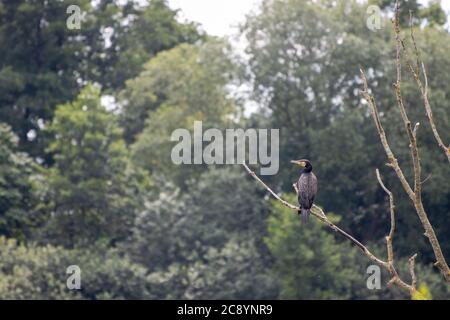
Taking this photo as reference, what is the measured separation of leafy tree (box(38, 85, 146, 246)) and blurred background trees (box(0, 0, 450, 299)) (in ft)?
0.16

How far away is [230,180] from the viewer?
41.6 m

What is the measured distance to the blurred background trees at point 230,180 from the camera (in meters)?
36.9

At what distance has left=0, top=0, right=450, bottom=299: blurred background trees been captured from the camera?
121 ft

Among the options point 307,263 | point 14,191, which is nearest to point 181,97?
point 14,191

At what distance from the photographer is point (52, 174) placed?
40531 millimetres

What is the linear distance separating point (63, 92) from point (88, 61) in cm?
340

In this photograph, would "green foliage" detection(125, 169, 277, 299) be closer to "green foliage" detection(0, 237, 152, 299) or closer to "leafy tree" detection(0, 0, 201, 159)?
"green foliage" detection(0, 237, 152, 299)

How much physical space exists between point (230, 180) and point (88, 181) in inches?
172

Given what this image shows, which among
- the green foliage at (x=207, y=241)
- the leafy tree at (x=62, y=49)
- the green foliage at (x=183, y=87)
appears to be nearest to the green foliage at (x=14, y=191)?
the green foliage at (x=207, y=241)

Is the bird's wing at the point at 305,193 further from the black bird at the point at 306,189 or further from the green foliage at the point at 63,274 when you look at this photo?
the green foliage at the point at 63,274

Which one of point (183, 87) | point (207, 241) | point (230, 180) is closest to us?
point (207, 241)

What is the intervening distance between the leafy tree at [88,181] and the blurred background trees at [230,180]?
5cm

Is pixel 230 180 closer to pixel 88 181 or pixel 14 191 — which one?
pixel 88 181

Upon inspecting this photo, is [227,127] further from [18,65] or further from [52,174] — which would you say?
[18,65]
